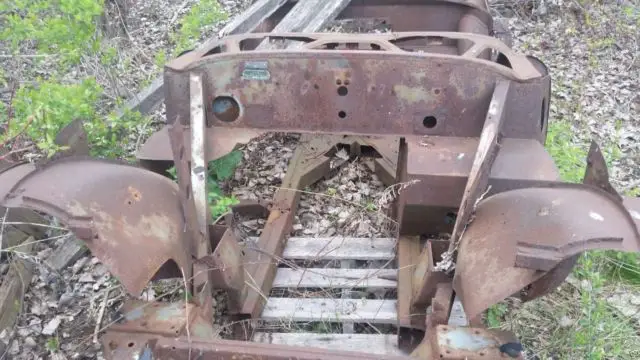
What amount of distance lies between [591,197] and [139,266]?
1.71 m

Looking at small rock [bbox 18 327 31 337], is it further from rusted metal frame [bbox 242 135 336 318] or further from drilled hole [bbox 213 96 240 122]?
drilled hole [bbox 213 96 240 122]

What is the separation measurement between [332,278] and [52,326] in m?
1.55

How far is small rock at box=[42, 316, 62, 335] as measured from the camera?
9.75 ft

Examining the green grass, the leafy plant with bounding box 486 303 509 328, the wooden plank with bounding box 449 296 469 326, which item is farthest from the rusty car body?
the green grass

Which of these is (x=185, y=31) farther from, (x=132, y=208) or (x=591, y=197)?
(x=591, y=197)

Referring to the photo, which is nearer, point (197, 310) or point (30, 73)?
point (197, 310)

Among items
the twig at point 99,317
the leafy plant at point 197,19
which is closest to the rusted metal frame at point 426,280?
the twig at point 99,317

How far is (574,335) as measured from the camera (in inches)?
114

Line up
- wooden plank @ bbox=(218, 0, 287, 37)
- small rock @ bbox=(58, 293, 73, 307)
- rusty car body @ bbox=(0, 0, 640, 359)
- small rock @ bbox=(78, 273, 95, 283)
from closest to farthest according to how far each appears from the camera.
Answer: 1. rusty car body @ bbox=(0, 0, 640, 359)
2. small rock @ bbox=(58, 293, 73, 307)
3. small rock @ bbox=(78, 273, 95, 283)
4. wooden plank @ bbox=(218, 0, 287, 37)

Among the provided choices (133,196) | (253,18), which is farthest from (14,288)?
(253,18)

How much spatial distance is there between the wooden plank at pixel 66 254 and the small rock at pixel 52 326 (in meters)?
0.36

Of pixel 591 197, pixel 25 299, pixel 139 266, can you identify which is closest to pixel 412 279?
pixel 591 197

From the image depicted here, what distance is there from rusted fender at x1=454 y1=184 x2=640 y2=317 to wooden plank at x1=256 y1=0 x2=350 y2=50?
3.07 m

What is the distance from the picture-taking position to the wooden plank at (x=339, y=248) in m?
3.40
